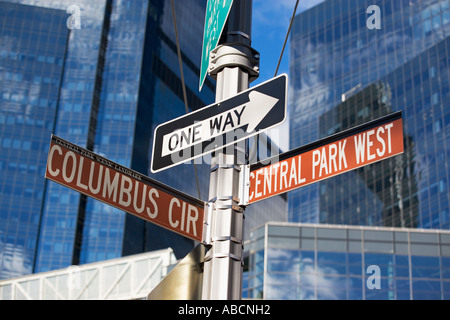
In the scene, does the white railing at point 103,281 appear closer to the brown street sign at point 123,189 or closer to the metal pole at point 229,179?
the metal pole at point 229,179

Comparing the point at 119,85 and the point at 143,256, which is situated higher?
the point at 119,85

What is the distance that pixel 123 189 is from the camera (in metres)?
5.63

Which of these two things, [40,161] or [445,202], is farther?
[40,161]

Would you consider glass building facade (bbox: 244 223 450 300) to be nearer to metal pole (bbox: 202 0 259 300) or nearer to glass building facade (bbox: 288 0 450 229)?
glass building facade (bbox: 288 0 450 229)

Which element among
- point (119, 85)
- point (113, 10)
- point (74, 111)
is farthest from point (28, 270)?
point (113, 10)

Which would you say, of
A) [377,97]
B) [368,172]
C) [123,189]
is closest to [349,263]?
[368,172]

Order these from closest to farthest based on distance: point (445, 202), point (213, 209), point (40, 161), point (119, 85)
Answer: point (213, 209)
point (445, 202)
point (40, 161)
point (119, 85)

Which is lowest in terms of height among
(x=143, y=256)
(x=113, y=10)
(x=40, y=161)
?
(x=143, y=256)

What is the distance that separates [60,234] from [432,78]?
57619 mm

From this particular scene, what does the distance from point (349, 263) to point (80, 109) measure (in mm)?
66510

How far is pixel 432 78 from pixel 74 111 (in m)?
54.7
